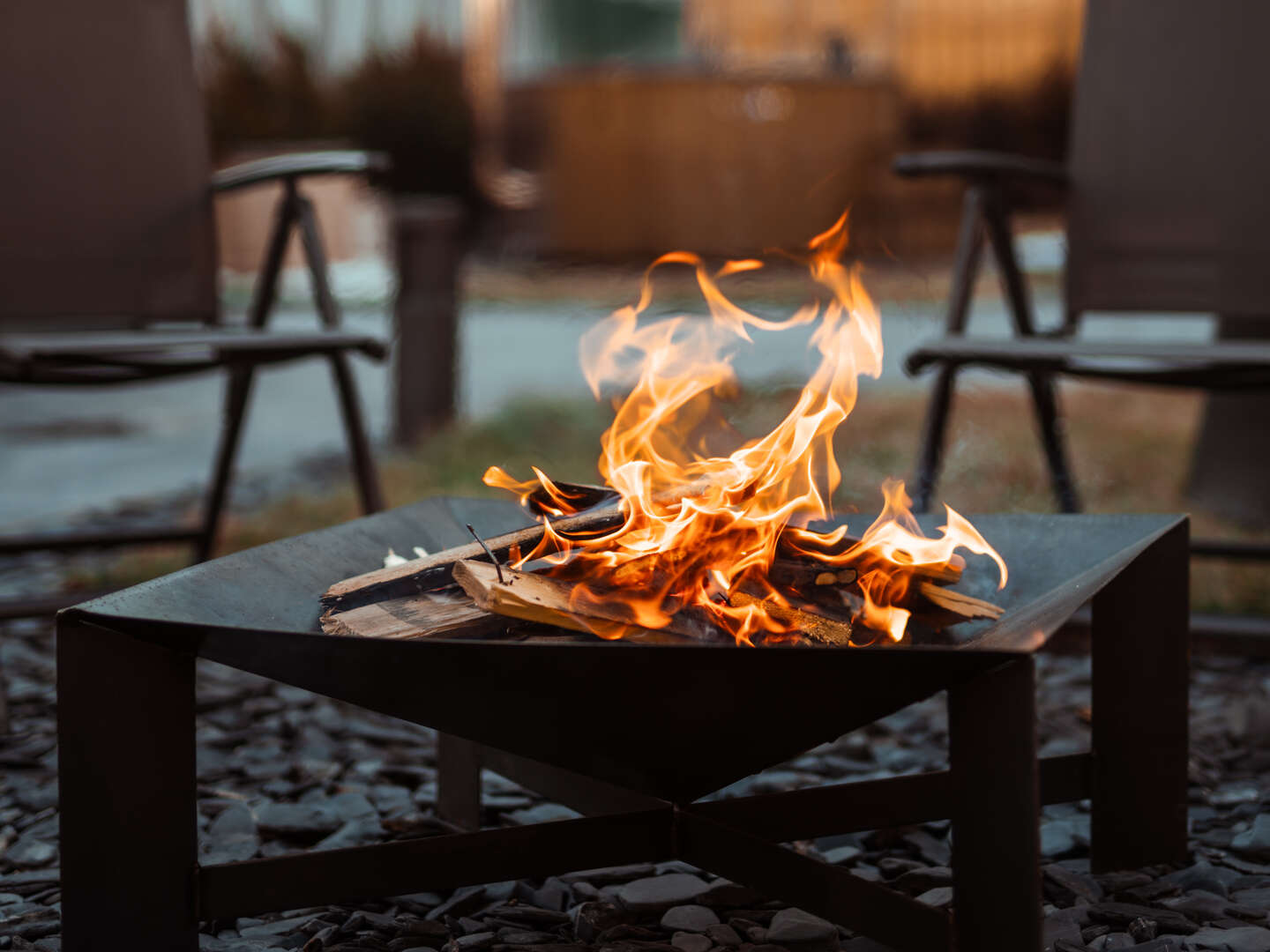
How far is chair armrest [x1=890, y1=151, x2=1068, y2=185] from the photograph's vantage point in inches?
83.6

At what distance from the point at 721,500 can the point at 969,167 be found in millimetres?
1136

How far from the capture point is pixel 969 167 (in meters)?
2.13

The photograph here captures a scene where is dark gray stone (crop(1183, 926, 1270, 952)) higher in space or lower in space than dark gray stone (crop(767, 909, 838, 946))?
lower

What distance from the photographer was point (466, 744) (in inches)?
57.4

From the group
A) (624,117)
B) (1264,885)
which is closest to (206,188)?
(1264,885)

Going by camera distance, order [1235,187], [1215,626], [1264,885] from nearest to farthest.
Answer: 1. [1264,885]
2. [1215,626]
3. [1235,187]

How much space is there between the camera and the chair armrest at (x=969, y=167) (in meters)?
2.12

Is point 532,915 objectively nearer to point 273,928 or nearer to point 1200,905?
point 273,928

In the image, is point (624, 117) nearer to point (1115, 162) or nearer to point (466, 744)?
point (1115, 162)

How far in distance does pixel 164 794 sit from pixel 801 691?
52cm

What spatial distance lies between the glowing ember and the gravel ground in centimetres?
28

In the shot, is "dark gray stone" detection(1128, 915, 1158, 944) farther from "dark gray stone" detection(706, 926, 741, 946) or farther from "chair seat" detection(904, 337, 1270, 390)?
"chair seat" detection(904, 337, 1270, 390)

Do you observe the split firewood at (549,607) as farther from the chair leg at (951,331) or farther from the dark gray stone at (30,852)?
the chair leg at (951,331)

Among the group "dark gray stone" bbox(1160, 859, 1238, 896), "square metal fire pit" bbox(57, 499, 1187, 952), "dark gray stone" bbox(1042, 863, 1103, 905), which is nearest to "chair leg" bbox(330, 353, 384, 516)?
"square metal fire pit" bbox(57, 499, 1187, 952)
